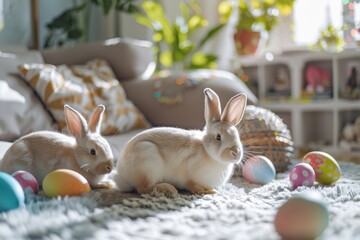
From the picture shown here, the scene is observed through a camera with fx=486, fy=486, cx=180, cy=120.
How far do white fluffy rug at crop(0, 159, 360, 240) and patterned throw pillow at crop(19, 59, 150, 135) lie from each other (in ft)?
2.43

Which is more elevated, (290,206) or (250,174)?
(290,206)

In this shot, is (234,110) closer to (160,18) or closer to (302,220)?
(302,220)

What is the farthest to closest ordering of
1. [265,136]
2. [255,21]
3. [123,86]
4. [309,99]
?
[255,21]
[309,99]
[123,86]
[265,136]

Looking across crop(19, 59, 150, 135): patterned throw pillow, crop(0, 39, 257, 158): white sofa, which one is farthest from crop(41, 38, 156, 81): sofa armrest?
crop(19, 59, 150, 135): patterned throw pillow

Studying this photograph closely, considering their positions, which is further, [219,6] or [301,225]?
[219,6]

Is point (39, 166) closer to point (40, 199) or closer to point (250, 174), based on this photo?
point (40, 199)

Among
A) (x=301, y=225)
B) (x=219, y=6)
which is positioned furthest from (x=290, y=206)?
(x=219, y=6)

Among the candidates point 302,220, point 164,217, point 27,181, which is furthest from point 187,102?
point 302,220

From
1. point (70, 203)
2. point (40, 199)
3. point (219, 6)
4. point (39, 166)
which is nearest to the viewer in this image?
point (70, 203)

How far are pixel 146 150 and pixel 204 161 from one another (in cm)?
17

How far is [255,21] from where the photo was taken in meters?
3.35

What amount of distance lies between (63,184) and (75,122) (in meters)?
0.25

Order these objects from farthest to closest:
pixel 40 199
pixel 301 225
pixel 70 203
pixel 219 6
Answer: pixel 219 6 < pixel 40 199 < pixel 70 203 < pixel 301 225

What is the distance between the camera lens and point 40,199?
4.40 feet
